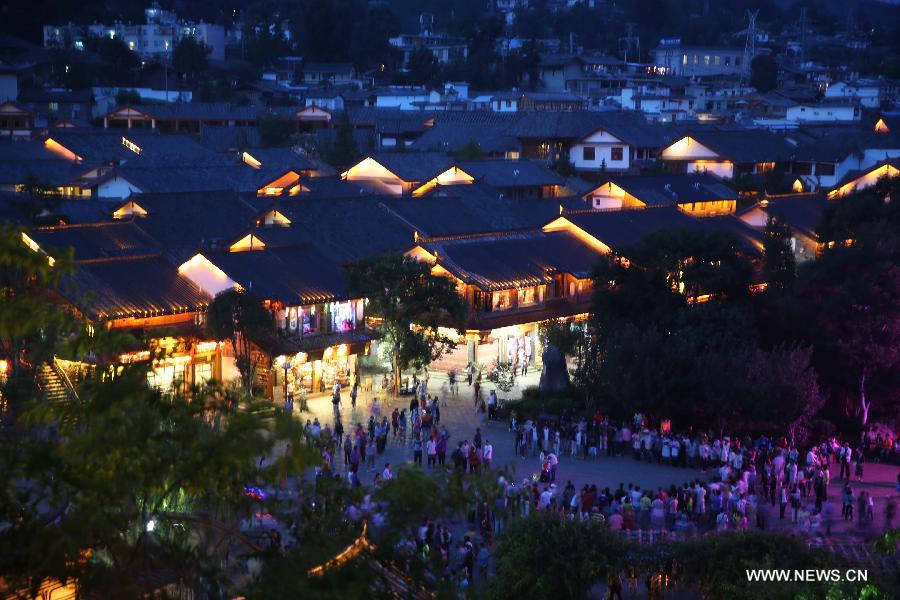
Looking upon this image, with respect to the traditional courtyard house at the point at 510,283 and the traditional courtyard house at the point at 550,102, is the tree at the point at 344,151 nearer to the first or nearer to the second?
the traditional courtyard house at the point at 510,283

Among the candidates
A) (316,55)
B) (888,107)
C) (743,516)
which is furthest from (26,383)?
(316,55)

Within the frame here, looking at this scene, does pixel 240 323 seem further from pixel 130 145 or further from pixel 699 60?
pixel 699 60

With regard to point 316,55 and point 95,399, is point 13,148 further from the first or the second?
point 316,55

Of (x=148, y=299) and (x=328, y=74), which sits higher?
(x=148, y=299)

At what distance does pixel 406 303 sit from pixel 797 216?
22.9 m

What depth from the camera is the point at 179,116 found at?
6838cm

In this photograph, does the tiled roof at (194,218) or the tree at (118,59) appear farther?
the tree at (118,59)

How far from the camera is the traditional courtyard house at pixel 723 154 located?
61906 millimetres

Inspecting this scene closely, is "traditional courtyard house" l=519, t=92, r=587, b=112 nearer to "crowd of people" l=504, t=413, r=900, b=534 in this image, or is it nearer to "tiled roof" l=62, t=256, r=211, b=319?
"tiled roof" l=62, t=256, r=211, b=319

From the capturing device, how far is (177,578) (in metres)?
9.71

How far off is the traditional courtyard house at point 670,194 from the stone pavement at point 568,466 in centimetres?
2046

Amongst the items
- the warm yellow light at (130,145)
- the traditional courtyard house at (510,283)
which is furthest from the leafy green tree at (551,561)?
the warm yellow light at (130,145)

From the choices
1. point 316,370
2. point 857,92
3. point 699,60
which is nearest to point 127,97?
point 316,370

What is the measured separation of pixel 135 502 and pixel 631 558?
9273 mm
